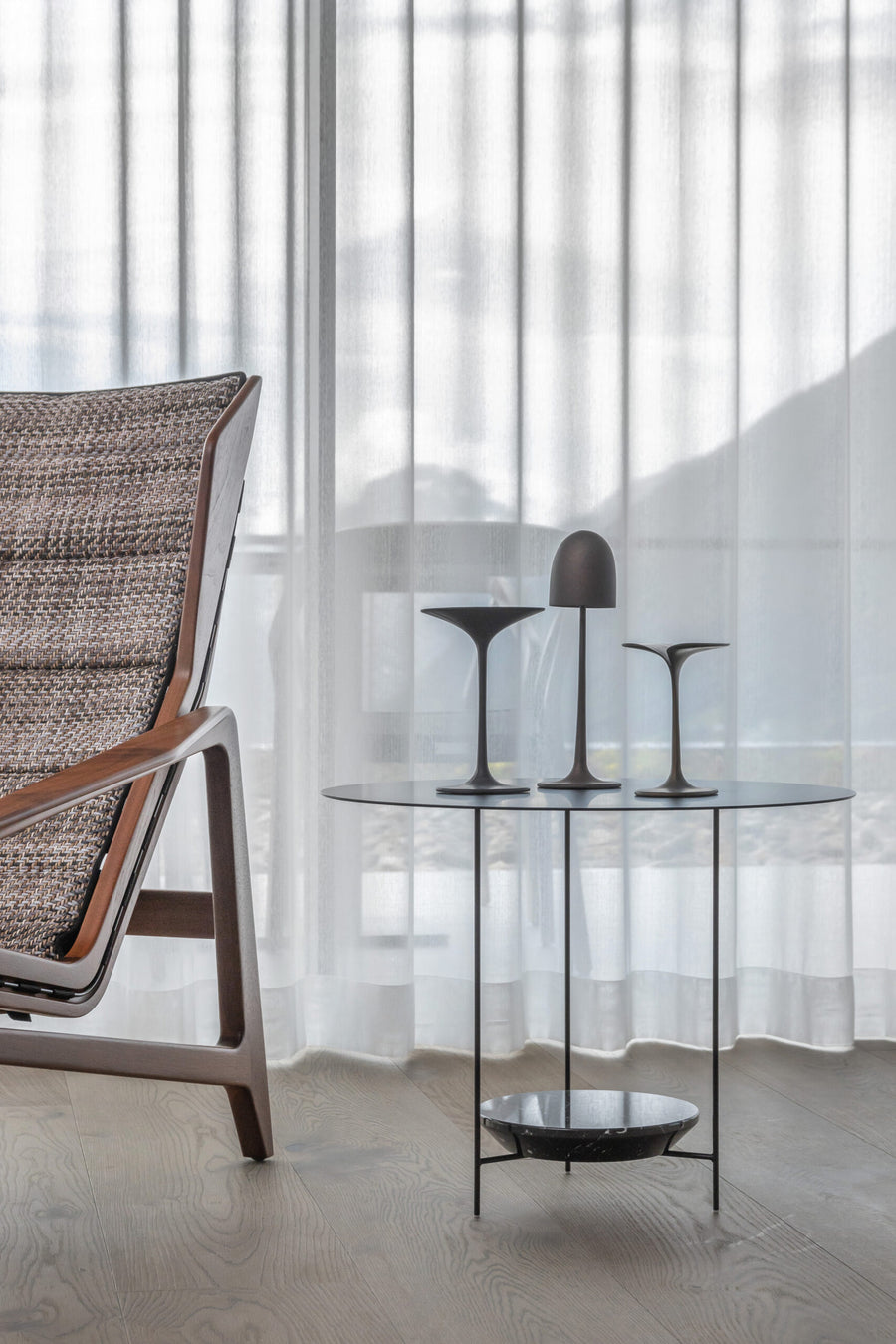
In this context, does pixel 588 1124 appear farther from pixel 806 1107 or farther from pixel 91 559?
pixel 91 559

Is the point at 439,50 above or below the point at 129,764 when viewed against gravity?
above

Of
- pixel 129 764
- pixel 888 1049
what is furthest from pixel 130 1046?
pixel 888 1049

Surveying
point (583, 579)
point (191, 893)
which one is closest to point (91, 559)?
point (191, 893)

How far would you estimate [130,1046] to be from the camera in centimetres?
146

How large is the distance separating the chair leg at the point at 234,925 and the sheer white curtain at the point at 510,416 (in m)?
0.55

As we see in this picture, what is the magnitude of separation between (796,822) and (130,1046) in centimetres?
128

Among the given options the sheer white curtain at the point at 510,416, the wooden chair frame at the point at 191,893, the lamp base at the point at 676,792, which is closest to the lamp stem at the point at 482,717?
the lamp base at the point at 676,792

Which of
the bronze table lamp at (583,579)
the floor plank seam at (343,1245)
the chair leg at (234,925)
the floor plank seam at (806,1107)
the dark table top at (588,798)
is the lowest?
the floor plank seam at (806,1107)

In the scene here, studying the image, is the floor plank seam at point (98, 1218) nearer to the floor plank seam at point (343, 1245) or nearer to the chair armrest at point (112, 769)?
the floor plank seam at point (343, 1245)

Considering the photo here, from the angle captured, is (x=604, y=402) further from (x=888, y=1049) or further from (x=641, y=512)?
(x=888, y=1049)

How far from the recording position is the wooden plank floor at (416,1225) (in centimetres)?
126

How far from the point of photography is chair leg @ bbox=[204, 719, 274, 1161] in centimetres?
162

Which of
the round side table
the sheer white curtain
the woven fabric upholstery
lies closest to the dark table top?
the round side table

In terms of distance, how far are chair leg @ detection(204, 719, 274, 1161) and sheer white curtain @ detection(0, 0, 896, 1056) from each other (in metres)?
0.55
